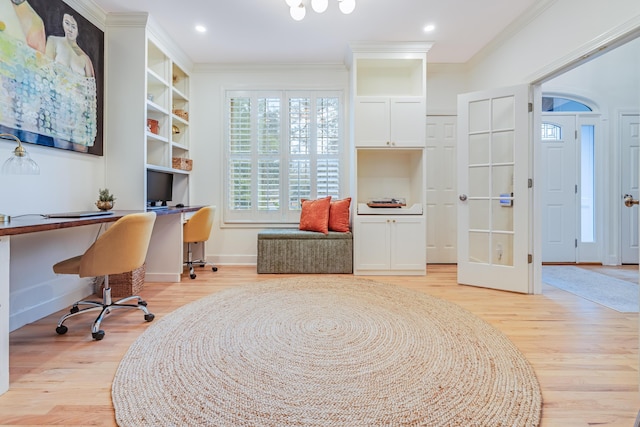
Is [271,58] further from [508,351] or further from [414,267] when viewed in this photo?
[508,351]

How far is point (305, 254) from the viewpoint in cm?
363

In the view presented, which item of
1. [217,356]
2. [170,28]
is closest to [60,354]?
[217,356]

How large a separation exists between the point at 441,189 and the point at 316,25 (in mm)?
2712

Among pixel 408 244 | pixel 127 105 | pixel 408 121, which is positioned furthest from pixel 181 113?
pixel 408 244

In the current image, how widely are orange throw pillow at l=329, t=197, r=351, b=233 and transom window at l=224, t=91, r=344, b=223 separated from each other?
1.41 ft

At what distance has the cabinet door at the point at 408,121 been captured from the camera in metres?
3.58

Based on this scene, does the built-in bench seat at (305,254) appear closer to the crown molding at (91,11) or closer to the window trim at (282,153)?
the window trim at (282,153)

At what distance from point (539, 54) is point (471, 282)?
237 cm

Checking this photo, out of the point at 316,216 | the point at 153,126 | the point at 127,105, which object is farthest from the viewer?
the point at 316,216

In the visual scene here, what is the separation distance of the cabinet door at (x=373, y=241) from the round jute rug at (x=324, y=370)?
110cm

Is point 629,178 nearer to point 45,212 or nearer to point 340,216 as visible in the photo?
point 340,216

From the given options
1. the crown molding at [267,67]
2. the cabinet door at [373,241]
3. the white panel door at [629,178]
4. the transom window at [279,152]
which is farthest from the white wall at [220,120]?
the white panel door at [629,178]

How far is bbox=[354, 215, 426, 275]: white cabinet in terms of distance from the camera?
3.59 metres

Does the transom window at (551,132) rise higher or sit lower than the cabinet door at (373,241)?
higher
